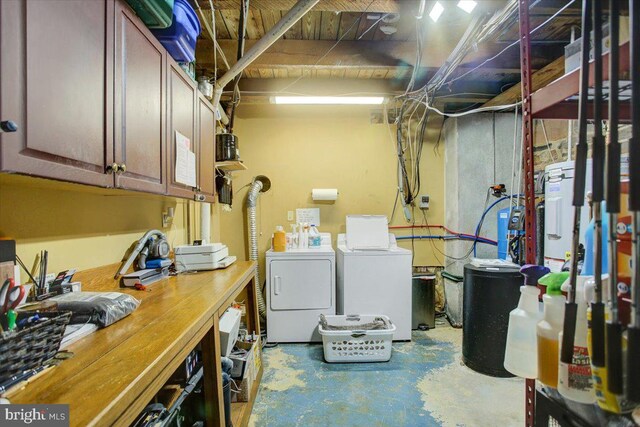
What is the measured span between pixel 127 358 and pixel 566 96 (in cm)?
125

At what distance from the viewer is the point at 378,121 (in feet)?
11.9

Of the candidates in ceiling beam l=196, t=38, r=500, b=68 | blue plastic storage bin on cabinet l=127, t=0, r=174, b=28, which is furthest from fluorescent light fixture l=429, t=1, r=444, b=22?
blue plastic storage bin on cabinet l=127, t=0, r=174, b=28

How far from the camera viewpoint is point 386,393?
2.10 meters

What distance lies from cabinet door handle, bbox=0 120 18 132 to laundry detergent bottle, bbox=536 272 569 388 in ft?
A: 4.04

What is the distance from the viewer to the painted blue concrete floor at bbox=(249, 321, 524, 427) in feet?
6.09

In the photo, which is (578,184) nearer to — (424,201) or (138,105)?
(138,105)

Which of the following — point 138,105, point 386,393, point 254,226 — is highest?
point 138,105

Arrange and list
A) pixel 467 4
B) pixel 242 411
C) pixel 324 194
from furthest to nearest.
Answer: pixel 324 194 → pixel 467 4 → pixel 242 411

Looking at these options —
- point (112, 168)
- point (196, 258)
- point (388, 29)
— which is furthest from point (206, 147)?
point (388, 29)

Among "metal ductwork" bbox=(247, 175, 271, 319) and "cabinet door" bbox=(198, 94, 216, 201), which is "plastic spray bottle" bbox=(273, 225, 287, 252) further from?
"cabinet door" bbox=(198, 94, 216, 201)

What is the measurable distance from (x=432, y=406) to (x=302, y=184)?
2.45 m

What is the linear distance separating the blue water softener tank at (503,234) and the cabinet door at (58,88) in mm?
3159

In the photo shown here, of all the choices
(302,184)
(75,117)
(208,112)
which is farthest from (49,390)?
(302,184)

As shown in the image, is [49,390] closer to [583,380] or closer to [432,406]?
[583,380]
